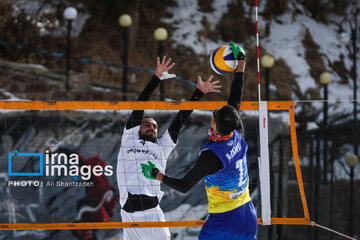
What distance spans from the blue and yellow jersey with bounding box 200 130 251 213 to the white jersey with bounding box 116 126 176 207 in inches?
74.4

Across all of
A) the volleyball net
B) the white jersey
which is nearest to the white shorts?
the white jersey

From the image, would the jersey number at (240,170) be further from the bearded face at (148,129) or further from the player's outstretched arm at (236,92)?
the bearded face at (148,129)

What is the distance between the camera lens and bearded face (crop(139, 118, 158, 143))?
18.6ft

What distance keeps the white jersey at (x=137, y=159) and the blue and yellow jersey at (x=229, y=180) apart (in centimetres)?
189

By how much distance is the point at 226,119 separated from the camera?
3.73 meters

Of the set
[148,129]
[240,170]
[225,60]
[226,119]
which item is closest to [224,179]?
[240,170]

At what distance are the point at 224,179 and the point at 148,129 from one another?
1943 millimetres

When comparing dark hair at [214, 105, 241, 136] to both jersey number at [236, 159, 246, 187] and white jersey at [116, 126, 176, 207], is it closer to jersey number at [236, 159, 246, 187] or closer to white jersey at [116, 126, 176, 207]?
jersey number at [236, 159, 246, 187]

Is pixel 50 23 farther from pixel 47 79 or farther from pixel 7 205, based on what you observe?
pixel 7 205

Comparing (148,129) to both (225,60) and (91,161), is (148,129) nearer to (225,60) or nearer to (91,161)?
(225,60)

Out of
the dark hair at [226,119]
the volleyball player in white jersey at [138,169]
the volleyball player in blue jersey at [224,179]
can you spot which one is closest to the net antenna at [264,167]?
the volleyball player in white jersey at [138,169]

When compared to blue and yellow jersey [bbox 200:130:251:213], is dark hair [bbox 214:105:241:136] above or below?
above

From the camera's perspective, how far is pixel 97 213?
810cm

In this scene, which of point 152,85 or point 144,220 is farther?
point 144,220
